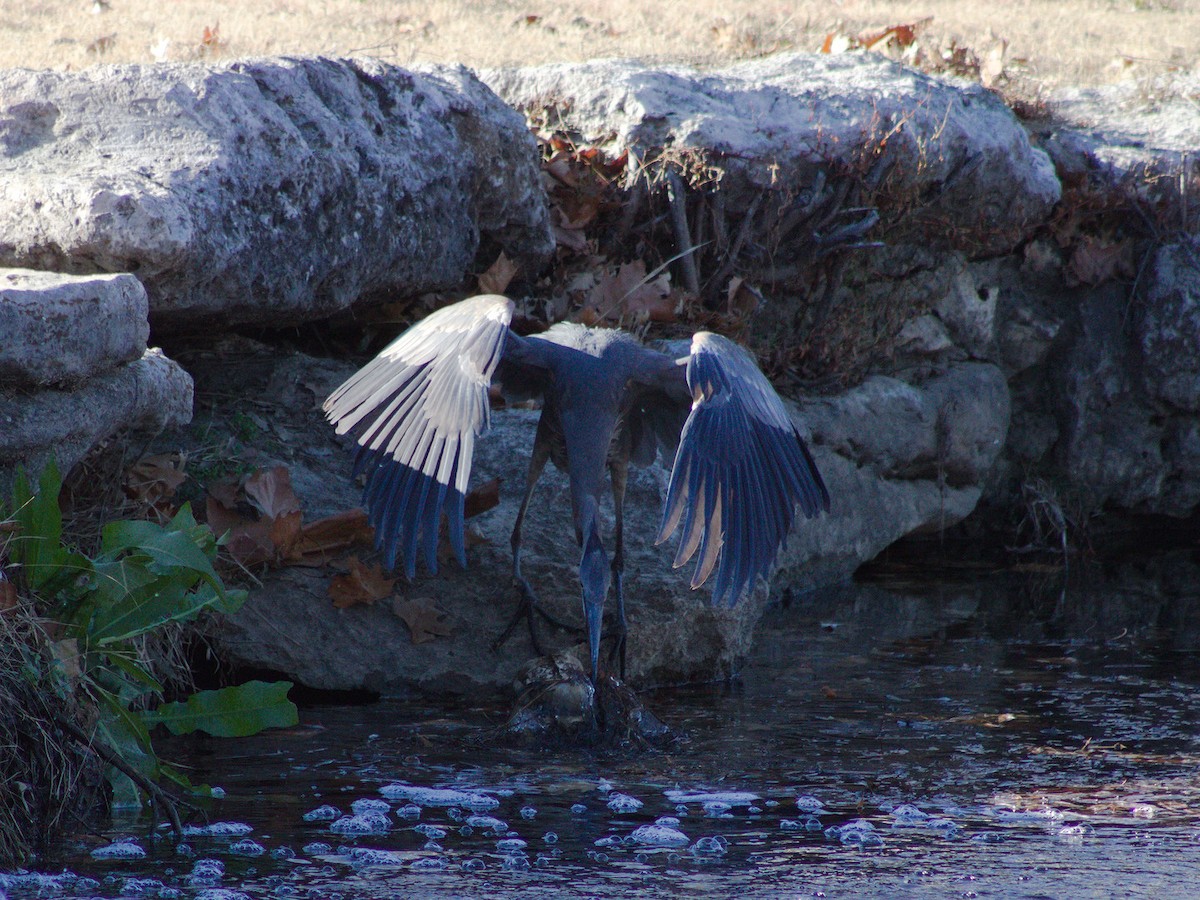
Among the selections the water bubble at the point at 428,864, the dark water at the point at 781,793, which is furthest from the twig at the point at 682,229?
the water bubble at the point at 428,864

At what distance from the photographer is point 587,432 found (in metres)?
4.41

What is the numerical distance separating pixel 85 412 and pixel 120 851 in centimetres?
134

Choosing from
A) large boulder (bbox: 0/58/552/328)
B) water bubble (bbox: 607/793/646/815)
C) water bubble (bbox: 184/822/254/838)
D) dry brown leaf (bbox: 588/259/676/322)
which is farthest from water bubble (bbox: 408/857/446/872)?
dry brown leaf (bbox: 588/259/676/322)

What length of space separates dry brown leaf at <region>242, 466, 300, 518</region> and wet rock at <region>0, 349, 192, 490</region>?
0.47 metres

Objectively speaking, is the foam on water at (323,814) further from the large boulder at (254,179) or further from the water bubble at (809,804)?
the large boulder at (254,179)

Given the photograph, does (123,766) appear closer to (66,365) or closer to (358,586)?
(66,365)

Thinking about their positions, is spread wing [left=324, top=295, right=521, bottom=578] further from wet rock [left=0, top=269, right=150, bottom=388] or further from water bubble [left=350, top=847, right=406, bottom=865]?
water bubble [left=350, top=847, right=406, bottom=865]

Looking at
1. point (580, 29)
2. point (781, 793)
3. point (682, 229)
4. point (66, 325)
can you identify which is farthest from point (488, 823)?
point (580, 29)

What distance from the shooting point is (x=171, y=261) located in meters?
4.38

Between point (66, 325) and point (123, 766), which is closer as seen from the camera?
point (123, 766)

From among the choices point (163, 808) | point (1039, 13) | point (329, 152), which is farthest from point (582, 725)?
point (1039, 13)

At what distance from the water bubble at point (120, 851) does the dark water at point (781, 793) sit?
0.02 metres

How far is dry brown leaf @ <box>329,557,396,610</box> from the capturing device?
15.5 feet

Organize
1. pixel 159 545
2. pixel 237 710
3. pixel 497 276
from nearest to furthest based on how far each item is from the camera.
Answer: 1. pixel 159 545
2. pixel 237 710
3. pixel 497 276
